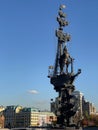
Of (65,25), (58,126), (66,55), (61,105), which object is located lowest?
(58,126)

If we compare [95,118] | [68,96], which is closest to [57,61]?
[68,96]

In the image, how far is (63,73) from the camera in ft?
241

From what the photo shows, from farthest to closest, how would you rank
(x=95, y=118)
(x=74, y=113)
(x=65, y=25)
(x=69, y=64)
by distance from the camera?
1. (x=95, y=118)
2. (x=65, y=25)
3. (x=69, y=64)
4. (x=74, y=113)

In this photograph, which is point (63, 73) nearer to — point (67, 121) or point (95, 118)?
point (67, 121)

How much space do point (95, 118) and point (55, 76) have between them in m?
102

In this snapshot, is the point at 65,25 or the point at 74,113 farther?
the point at 65,25

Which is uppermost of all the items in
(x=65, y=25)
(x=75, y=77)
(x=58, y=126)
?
(x=65, y=25)

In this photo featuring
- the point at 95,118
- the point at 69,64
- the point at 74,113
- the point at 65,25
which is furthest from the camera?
the point at 95,118

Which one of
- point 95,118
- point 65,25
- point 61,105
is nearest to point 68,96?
point 61,105

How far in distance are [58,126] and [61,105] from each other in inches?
181

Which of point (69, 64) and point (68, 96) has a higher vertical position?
point (69, 64)

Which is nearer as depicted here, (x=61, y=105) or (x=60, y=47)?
(x=61, y=105)

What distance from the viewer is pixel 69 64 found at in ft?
244

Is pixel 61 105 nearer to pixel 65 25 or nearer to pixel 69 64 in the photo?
pixel 69 64
